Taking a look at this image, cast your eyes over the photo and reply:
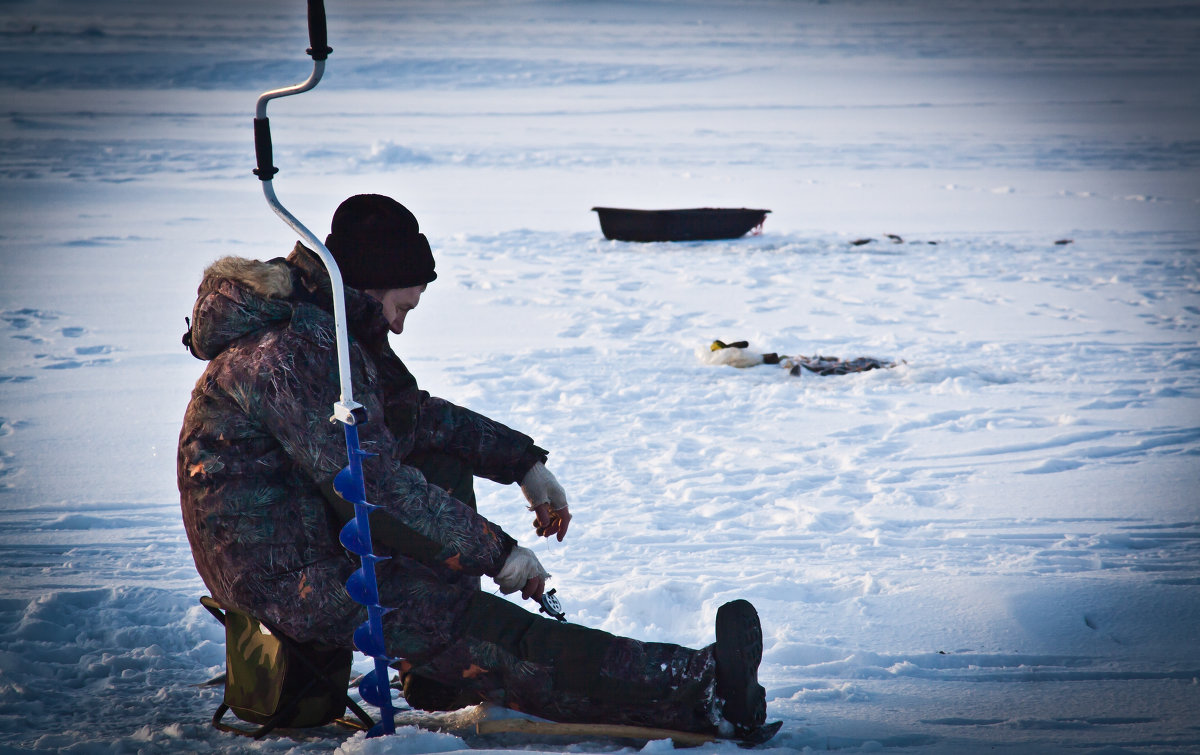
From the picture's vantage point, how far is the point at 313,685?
2.25 m

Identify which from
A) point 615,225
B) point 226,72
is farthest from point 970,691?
point 226,72

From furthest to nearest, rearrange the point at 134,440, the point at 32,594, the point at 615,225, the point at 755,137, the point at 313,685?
the point at 755,137, the point at 615,225, the point at 134,440, the point at 32,594, the point at 313,685

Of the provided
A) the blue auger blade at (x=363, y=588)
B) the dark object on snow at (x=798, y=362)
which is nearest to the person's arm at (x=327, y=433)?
the blue auger blade at (x=363, y=588)

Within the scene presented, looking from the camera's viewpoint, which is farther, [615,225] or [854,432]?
[615,225]

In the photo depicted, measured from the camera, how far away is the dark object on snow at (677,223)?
10523 mm

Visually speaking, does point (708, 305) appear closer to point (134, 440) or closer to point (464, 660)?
point (134, 440)

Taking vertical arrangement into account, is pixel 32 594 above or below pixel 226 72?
below

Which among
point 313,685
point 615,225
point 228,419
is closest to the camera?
point 228,419

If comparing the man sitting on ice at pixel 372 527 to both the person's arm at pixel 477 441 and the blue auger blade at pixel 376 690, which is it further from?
the person's arm at pixel 477 441

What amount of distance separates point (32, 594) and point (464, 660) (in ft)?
5.74

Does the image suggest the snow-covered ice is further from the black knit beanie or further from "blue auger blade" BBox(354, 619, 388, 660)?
the black knit beanie

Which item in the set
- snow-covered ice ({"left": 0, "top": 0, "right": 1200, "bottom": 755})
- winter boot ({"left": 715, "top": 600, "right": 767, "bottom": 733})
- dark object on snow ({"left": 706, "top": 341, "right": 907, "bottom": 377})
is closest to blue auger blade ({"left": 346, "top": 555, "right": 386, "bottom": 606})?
snow-covered ice ({"left": 0, "top": 0, "right": 1200, "bottom": 755})

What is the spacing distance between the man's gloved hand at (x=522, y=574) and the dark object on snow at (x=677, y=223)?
8.58 meters

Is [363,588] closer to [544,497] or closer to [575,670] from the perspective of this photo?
[575,670]
